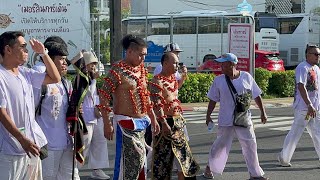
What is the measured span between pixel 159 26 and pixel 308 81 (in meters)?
24.2

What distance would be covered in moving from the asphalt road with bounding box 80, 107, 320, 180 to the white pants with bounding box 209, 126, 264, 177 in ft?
1.00

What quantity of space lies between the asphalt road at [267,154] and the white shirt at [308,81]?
95 cm

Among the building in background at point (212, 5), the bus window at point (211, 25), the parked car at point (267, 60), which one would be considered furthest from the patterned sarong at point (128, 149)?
the building in background at point (212, 5)

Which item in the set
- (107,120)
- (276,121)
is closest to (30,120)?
(107,120)

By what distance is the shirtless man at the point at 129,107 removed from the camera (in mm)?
6906

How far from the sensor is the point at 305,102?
32.1 ft

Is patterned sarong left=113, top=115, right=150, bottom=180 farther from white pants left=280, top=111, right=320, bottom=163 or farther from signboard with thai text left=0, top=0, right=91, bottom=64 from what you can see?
signboard with thai text left=0, top=0, right=91, bottom=64

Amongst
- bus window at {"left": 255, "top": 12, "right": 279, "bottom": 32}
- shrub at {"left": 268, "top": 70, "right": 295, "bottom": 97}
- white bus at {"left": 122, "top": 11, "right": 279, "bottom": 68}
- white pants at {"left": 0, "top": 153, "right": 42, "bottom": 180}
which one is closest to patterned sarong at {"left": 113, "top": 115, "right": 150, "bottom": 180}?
white pants at {"left": 0, "top": 153, "right": 42, "bottom": 180}

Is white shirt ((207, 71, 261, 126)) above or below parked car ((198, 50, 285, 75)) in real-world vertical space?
above

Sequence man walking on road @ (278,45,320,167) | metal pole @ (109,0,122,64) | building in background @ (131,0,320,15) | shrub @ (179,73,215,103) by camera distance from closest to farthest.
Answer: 1. man walking on road @ (278,45,320,167)
2. metal pole @ (109,0,122,64)
3. shrub @ (179,73,215,103)
4. building in background @ (131,0,320,15)

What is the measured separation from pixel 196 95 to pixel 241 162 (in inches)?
473

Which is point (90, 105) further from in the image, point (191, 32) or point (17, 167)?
point (191, 32)

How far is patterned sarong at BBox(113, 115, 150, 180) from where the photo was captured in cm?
693

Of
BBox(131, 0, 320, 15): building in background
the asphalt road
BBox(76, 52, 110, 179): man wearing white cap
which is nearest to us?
BBox(76, 52, 110, 179): man wearing white cap
